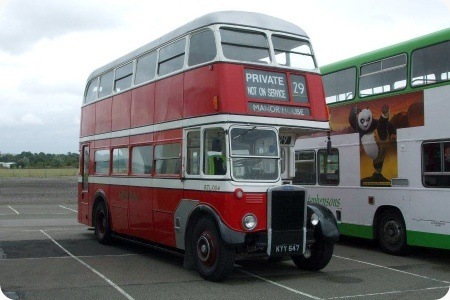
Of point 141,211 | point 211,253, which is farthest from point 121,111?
point 211,253

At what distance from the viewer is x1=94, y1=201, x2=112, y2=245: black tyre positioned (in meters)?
14.8

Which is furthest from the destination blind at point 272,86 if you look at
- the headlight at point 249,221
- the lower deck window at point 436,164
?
the lower deck window at point 436,164

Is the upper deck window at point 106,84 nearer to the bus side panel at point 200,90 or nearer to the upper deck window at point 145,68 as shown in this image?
the upper deck window at point 145,68

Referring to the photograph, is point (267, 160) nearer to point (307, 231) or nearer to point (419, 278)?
point (307, 231)

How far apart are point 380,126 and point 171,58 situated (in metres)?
5.11

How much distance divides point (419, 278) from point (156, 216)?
205 inches

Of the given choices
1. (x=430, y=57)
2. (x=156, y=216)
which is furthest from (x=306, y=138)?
(x=156, y=216)

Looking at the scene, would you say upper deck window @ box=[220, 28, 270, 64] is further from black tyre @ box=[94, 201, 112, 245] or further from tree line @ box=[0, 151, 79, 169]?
tree line @ box=[0, 151, 79, 169]

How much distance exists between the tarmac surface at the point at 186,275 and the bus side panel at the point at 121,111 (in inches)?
119

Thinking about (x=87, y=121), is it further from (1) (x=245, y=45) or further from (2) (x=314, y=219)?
(2) (x=314, y=219)

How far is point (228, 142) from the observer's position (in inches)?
390

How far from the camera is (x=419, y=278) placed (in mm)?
10445

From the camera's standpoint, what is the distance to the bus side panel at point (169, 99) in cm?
1134

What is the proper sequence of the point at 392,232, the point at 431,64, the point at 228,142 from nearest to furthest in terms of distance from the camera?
the point at 228,142
the point at 431,64
the point at 392,232
